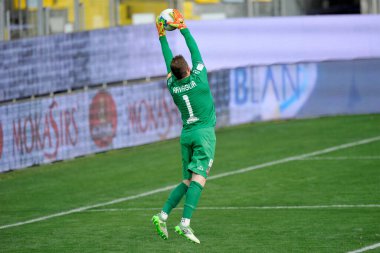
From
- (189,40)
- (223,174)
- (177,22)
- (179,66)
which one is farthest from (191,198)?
(223,174)

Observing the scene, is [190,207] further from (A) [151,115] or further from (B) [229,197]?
(A) [151,115]

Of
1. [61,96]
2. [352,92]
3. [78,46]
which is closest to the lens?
[61,96]

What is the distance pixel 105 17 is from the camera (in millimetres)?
22391

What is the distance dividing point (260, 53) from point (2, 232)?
12.4m

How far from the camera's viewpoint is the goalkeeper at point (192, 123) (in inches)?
444

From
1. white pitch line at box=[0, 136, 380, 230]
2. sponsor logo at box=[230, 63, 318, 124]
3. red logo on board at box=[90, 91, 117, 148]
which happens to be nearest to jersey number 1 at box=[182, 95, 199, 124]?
white pitch line at box=[0, 136, 380, 230]

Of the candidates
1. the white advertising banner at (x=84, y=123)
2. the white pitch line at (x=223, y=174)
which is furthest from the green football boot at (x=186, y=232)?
the white advertising banner at (x=84, y=123)

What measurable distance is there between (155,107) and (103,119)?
4.84ft

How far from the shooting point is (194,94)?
11438mm

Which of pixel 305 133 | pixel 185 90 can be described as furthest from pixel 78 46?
pixel 185 90

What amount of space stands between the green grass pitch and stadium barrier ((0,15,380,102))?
1733mm

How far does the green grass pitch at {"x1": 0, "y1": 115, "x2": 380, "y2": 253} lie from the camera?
11562 mm

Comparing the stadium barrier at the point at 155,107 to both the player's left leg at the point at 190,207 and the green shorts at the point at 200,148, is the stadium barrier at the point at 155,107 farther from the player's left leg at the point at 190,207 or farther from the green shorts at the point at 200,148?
the player's left leg at the point at 190,207

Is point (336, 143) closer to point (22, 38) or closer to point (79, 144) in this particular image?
point (79, 144)
